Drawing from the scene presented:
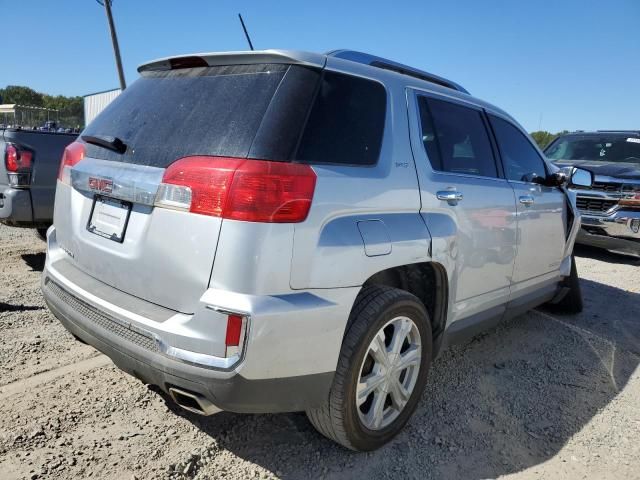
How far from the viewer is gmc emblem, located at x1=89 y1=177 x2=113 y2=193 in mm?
2260

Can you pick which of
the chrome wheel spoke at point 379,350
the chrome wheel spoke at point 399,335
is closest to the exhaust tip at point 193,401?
the chrome wheel spoke at point 379,350

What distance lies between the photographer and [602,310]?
511 cm

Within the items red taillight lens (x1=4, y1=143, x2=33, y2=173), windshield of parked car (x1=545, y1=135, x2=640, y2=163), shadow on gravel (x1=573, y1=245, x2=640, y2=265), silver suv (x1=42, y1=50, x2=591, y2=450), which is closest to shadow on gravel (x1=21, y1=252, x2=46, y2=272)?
red taillight lens (x1=4, y1=143, x2=33, y2=173)

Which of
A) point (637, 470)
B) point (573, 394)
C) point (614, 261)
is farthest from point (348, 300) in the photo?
point (614, 261)

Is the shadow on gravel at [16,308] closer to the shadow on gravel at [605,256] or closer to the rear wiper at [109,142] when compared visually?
the rear wiper at [109,142]

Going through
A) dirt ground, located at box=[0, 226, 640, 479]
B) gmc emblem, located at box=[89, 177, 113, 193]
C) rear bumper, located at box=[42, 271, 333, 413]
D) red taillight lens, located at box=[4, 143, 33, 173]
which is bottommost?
dirt ground, located at box=[0, 226, 640, 479]

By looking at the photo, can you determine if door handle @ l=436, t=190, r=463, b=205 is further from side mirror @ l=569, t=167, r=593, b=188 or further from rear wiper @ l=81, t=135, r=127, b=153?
side mirror @ l=569, t=167, r=593, b=188

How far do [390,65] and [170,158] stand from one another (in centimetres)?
144

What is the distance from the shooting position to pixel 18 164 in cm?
518

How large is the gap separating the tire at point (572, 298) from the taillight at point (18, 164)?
5.36 metres

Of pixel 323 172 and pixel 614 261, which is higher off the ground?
pixel 323 172

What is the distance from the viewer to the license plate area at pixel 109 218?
2197mm

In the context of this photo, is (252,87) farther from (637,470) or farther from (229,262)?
(637,470)

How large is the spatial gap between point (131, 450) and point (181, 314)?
0.88 m
